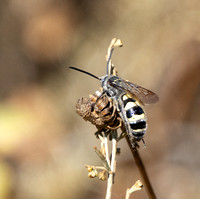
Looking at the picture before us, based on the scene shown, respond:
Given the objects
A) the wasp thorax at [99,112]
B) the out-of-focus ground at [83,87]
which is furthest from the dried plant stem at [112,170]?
the out-of-focus ground at [83,87]

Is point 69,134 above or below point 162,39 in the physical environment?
below

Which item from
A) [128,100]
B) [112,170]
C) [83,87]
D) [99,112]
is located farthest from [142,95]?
[83,87]

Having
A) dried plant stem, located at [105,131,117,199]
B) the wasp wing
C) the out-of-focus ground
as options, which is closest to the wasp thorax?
dried plant stem, located at [105,131,117,199]

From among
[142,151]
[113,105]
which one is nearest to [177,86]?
[142,151]

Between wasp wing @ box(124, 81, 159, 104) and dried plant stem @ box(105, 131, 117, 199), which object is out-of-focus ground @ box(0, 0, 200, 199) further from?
dried plant stem @ box(105, 131, 117, 199)

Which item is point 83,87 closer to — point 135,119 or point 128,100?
point 128,100

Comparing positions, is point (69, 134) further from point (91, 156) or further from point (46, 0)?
point (46, 0)

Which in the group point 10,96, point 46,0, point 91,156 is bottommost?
point 91,156
